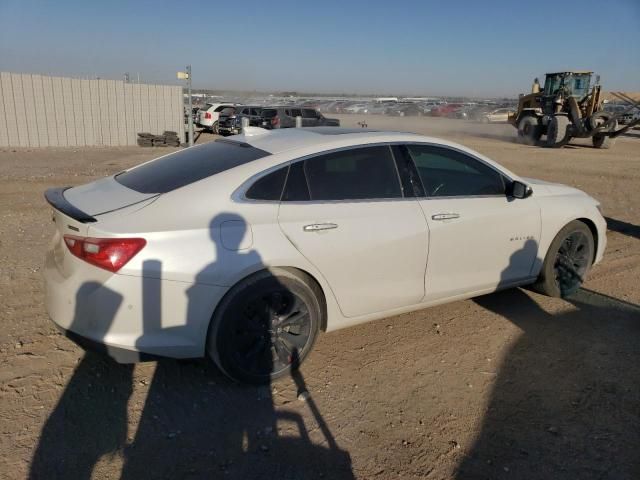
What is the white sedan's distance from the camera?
2.84m

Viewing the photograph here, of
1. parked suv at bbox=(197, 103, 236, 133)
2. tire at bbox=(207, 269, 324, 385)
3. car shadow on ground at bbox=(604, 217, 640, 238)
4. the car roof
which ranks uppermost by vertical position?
the car roof

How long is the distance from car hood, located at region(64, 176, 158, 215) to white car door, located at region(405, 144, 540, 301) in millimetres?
1960

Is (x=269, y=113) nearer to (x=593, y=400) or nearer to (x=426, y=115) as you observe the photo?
(x=593, y=400)

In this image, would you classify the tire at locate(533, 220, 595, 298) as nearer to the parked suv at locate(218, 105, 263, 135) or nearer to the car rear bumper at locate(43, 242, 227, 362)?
the car rear bumper at locate(43, 242, 227, 362)

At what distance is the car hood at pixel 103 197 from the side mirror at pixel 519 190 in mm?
2749

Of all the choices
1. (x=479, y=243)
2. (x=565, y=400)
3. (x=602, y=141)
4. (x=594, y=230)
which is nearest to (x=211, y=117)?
(x=602, y=141)

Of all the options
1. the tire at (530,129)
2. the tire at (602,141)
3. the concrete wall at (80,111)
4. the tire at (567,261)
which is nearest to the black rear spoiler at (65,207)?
the tire at (567,261)

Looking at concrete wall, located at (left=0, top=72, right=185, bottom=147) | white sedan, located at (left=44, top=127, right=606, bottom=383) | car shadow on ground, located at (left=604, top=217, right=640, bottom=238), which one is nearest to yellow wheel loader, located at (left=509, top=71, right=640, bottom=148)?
car shadow on ground, located at (left=604, top=217, right=640, bottom=238)

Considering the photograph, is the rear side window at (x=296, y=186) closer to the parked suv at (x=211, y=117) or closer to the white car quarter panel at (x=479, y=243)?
the white car quarter panel at (x=479, y=243)

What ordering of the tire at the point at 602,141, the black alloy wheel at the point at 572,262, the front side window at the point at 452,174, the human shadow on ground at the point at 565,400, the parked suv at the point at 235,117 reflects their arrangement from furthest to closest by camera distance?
the parked suv at the point at 235,117
the tire at the point at 602,141
the black alloy wheel at the point at 572,262
the front side window at the point at 452,174
the human shadow on ground at the point at 565,400

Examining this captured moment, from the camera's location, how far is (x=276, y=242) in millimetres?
3100

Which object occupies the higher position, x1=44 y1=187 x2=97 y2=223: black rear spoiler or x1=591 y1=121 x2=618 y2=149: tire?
x1=44 y1=187 x2=97 y2=223: black rear spoiler

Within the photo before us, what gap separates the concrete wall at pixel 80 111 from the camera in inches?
686

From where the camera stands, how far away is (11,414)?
115 inches
